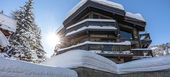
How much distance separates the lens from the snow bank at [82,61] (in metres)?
7.66

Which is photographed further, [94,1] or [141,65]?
[94,1]

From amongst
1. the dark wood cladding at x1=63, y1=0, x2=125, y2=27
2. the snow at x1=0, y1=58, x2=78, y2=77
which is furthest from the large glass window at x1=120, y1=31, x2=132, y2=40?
the snow at x1=0, y1=58, x2=78, y2=77

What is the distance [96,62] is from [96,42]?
42.1 ft

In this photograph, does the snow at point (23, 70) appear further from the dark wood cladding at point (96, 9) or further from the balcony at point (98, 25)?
the dark wood cladding at point (96, 9)

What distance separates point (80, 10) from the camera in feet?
78.1

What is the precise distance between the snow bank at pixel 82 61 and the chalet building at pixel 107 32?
38.9 ft

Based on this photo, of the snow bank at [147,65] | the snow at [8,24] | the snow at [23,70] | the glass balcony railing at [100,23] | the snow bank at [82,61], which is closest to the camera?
the snow at [23,70]

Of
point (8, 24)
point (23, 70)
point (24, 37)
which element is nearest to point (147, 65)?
point (23, 70)

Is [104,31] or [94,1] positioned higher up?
[94,1]

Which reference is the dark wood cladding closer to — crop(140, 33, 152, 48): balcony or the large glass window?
the large glass window

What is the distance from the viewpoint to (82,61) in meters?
7.64

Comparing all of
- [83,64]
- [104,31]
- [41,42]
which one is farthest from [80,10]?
[83,64]

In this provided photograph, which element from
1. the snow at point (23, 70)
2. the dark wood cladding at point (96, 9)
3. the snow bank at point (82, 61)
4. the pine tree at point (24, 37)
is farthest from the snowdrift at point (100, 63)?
the pine tree at point (24, 37)

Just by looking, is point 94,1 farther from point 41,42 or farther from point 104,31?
point 41,42
